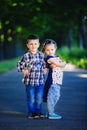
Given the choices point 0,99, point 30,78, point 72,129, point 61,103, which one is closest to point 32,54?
point 30,78

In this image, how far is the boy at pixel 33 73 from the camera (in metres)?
11.2

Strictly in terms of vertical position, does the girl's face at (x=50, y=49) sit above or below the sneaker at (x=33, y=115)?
above

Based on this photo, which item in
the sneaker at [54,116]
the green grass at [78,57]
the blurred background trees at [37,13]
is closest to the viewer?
the sneaker at [54,116]

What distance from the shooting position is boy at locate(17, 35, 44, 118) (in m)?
11.2

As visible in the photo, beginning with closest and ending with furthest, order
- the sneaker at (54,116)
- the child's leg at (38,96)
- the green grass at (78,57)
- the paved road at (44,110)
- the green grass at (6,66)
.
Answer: the paved road at (44,110)
the sneaker at (54,116)
the child's leg at (38,96)
the green grass at (6,66)
the green grass at (78,57)

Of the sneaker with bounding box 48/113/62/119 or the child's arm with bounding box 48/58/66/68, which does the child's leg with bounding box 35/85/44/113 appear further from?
the child's arm with bounding box 48/58/66/68

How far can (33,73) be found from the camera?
1123 cm

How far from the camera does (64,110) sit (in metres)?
12.6

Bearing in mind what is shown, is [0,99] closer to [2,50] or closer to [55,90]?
[55,90]

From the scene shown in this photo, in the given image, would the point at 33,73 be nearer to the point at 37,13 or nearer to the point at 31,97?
the point at 31,97

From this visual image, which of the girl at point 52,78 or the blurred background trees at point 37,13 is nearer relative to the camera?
the girl at point 52,78

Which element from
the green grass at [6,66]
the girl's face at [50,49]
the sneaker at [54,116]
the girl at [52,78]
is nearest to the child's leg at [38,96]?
the girl at [52,78]

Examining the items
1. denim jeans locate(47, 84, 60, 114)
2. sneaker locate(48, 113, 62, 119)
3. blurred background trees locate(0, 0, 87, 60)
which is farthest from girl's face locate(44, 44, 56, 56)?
blurred background trees locate(0, 0, 87, 60)

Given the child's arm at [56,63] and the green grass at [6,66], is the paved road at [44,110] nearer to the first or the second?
the child's arm at [56,63]
